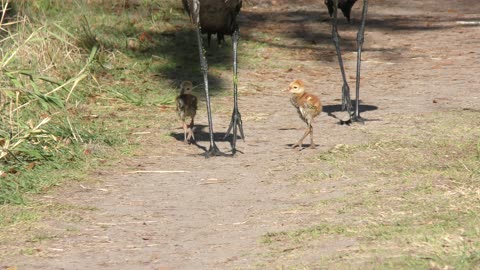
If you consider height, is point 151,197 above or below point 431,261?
below

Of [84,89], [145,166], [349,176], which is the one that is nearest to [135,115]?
[84,89]

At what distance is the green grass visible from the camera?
4.98 meters

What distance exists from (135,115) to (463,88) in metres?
3.74

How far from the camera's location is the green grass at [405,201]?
4.98 meters

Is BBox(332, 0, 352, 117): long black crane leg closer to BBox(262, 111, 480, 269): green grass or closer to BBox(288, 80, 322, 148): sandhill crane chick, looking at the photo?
BBox(262, 111, 480, 269): green grass

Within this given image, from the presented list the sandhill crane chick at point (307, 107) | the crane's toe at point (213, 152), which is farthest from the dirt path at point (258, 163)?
the sandhill crane chick at point (307, 107)

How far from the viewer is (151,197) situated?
Answer: 23.2ft

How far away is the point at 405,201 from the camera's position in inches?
243

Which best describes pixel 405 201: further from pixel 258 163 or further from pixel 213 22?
pixel 213 22

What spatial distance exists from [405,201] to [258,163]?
214cm

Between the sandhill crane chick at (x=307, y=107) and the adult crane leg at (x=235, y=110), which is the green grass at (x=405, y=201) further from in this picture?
the adult crane leg at (x=235, y=110)

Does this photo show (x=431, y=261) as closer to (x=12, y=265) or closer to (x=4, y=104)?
(x=12, y=265)

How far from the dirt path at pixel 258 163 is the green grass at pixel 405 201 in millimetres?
181

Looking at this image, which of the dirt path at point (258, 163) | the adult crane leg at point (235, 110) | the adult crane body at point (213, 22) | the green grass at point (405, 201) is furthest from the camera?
the adult crane leg at point (235, 110)
